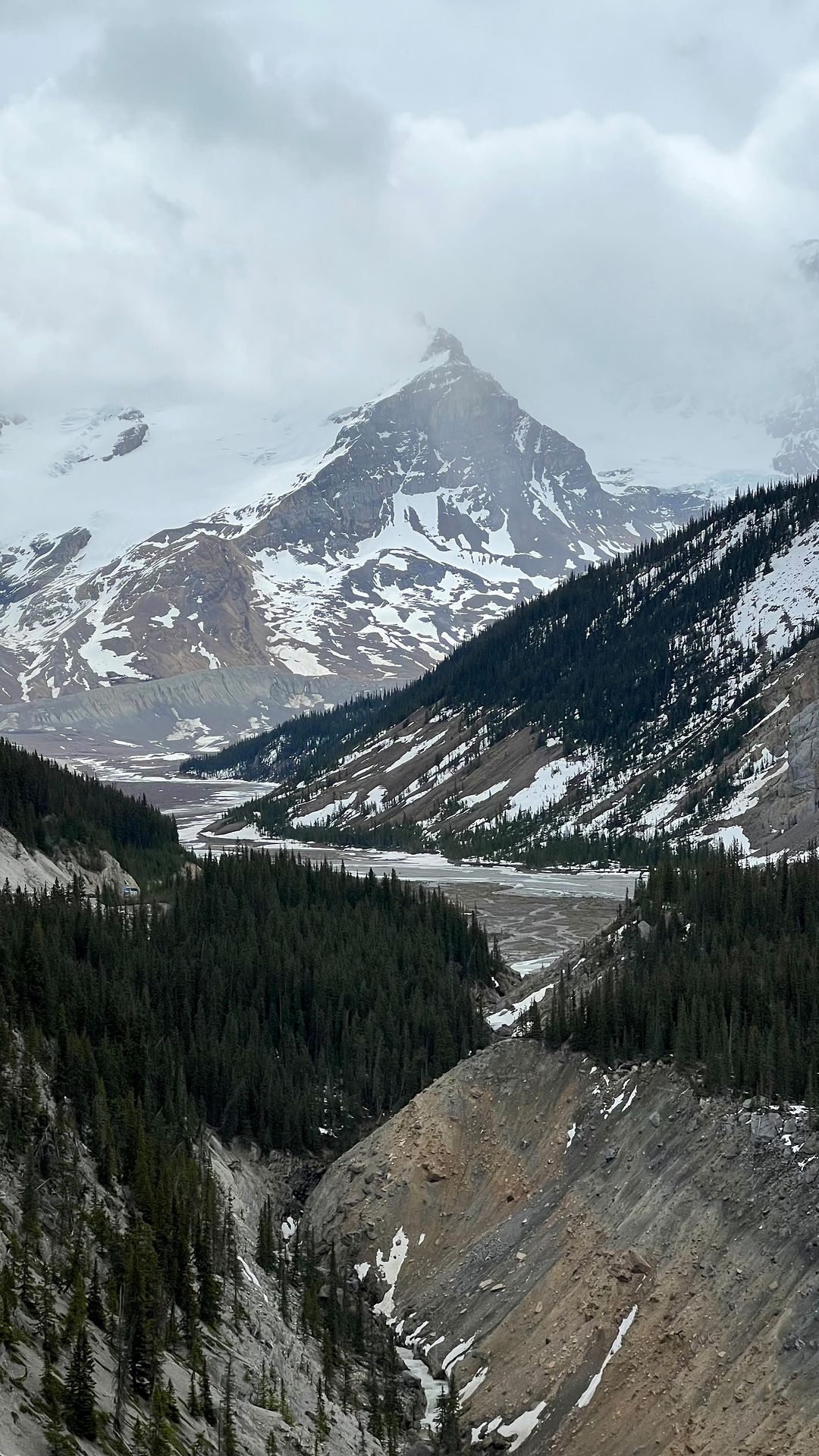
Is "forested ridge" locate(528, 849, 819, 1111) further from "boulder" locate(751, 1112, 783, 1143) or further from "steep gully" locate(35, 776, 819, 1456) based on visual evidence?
"steep gully" locate(35, 776, 819, 1456)

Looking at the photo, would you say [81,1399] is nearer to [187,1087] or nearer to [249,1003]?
[187,1087]

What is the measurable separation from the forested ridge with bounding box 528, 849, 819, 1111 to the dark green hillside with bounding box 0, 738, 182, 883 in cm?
5500

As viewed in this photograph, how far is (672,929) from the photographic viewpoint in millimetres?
70625

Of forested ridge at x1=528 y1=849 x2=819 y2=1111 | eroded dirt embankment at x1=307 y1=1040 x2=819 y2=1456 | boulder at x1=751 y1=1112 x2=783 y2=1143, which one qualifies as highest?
forested ridge at x1=528 y1=849 x2=819 y2=1111

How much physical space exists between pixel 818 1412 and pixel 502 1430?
11.6 meters

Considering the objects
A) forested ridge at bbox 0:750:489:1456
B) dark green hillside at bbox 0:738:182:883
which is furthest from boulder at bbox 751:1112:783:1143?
dark green hillside at bbox 0:738:182:883

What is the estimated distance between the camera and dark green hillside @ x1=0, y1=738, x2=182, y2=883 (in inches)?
4417

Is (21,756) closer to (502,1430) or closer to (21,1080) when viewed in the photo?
(21,1080)

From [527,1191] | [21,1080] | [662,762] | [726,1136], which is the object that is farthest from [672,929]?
[662,762]

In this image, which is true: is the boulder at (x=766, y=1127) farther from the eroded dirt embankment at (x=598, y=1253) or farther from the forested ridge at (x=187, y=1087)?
the forested ridge at (x=187, y=1087)

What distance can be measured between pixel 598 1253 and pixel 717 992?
552 inches

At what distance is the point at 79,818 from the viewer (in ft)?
404

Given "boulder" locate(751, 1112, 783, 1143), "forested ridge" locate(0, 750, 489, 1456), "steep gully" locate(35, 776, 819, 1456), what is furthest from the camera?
"boulder" locate(751, 1112, 783, 1143)

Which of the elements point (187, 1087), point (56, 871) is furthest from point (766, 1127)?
point (56, 871)
